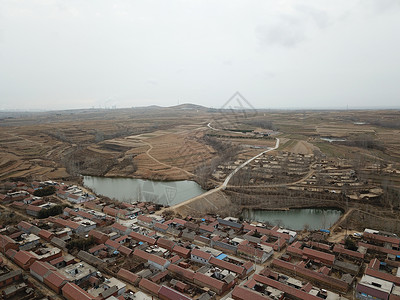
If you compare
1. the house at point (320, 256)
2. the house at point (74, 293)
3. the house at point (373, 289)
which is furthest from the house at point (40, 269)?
the house at point (373, 289)

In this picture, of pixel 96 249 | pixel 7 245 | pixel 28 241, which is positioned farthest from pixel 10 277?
pixel 96 249

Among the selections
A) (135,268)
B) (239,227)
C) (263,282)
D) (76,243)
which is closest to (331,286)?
(263,282)

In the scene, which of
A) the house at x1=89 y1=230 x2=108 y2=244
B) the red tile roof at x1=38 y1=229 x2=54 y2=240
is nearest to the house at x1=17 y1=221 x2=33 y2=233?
the red tile roof at x1=38 y1=229 x2=54 y2=240

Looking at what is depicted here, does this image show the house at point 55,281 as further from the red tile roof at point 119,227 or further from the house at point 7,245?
the red tile roof at point 119,227

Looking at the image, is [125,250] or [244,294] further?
[125,250]

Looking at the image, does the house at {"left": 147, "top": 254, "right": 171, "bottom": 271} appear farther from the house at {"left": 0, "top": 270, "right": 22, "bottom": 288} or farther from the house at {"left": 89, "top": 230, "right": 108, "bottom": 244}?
the house at {"left": 0, "top": 270, "right": 22, "bottom": 288}

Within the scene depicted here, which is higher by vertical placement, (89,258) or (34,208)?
(34,208)

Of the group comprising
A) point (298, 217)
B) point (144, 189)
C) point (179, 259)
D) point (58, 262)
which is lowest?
point (298, 217)

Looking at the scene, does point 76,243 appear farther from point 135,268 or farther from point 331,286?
point 331,286

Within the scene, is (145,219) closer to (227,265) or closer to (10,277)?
(227,265)
